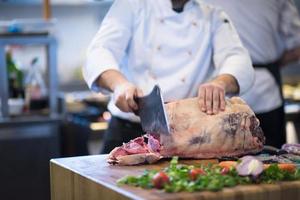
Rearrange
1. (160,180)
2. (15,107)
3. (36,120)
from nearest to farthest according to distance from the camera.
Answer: (160,180)
(36,120)
(15,107)

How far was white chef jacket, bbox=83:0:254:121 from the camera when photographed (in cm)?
213

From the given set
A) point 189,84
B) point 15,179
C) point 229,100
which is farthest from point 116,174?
point 15,179

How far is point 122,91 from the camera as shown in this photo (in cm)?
184

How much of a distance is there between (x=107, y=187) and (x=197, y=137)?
0.36 metres

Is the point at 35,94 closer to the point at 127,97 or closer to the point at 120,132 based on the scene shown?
the point at 120,132

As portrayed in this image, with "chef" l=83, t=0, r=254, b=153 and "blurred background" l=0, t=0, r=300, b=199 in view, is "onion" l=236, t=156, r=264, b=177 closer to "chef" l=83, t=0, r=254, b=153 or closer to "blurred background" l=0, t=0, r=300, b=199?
"chef" l=83, t=0, r=254, b=153

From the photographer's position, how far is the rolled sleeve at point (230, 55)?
2.05m

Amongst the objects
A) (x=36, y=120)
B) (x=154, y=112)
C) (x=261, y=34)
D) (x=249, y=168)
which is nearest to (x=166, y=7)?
(x=154, y=112)

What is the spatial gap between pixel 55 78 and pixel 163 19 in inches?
61.0

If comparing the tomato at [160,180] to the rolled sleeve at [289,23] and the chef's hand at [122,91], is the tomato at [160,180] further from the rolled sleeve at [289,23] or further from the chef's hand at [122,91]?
the rolled sleeve at [289,23]

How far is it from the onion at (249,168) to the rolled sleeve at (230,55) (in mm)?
561

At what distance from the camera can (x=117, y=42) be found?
2.14 meters

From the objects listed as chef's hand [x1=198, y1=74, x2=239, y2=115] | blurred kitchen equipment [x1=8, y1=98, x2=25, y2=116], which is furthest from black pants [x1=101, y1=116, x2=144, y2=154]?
blurred kitchen equipment [x1=8, y1=98, x2=25, y2=116]

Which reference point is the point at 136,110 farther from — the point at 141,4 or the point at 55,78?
the point at 55,78
